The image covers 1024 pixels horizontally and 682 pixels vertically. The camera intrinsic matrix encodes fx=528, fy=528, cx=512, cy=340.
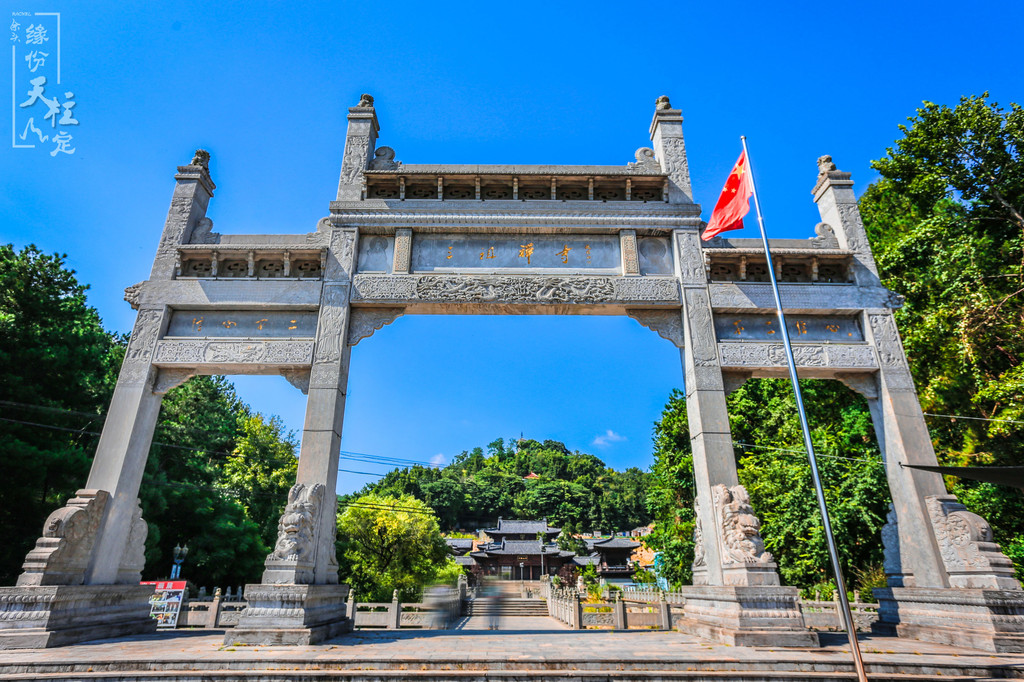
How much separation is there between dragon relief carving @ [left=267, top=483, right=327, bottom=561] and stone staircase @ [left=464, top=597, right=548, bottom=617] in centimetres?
2470

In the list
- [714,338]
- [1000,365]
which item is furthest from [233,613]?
[1000,365]

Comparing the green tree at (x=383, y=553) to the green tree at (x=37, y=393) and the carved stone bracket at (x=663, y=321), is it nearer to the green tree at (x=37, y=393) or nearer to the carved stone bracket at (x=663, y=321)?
the green tree at (x=37, y=393)

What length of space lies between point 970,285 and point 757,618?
31.0ft

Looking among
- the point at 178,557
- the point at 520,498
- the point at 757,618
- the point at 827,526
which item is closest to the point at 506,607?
the point at 178,557

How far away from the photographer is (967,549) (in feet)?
23.7

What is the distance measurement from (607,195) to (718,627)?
7541 mm

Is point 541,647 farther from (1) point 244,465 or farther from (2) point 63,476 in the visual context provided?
(1) point 244,465

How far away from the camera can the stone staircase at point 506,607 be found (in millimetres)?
29656

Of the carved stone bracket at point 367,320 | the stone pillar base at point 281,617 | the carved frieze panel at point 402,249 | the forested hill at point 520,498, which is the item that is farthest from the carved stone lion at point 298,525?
the forested hill at point 520,498

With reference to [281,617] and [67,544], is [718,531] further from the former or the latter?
[67,544]

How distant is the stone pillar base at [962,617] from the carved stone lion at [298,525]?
28.3ft

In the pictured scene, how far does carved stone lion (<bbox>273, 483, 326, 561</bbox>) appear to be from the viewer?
24.0ft

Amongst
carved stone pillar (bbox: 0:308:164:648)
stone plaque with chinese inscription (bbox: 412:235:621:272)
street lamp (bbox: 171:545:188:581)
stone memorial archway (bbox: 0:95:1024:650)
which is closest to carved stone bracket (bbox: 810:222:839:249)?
stone memorial archway (bbox: 0:95:1024:650)

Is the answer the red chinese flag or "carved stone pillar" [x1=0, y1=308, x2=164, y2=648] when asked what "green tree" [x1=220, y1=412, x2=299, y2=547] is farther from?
the red chinese flag
